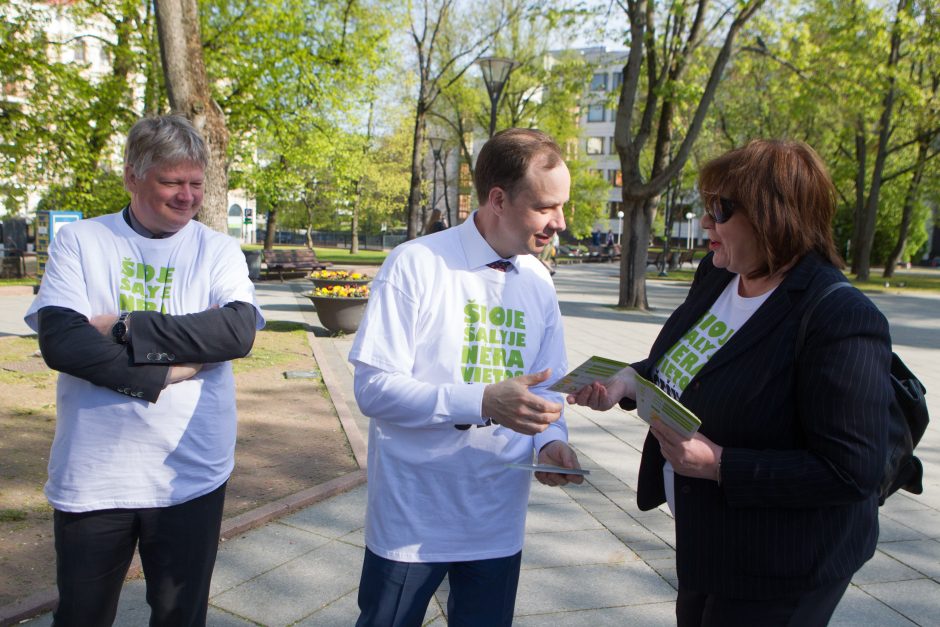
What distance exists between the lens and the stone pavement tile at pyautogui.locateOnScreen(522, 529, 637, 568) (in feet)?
13.1

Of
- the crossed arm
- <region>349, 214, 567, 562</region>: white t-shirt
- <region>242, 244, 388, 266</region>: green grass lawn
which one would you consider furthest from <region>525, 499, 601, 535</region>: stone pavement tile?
<region>242, 244, 388, 266</region>: green grass lawn

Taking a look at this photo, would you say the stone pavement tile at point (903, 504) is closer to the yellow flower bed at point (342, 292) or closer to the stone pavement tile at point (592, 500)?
the stone pavement tile at point (592, 500)

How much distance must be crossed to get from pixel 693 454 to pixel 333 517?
311cm

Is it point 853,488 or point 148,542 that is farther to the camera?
point 148,542

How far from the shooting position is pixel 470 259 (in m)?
2.18

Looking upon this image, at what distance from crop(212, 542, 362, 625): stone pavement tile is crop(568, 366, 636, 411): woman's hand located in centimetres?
181

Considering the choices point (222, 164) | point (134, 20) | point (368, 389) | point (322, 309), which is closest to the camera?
point (368, 389)

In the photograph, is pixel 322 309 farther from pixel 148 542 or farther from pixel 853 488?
pixel 853 488

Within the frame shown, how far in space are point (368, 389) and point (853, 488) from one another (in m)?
1.19

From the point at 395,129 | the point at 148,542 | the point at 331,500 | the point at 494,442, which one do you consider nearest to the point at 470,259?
the point at 494,442

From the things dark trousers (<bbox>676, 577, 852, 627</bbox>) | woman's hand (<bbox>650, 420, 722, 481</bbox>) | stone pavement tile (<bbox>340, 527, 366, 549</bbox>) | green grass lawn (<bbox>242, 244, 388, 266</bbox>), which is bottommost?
green grass lawn (<bbox>242, 244, 388, 266</bbox>)

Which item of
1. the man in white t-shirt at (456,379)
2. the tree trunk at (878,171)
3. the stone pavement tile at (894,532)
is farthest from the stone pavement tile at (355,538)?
the tree trunk at (878,171)

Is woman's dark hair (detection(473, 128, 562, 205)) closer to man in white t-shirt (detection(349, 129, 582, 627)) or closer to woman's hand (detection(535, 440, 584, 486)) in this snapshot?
man in white t-shirt (detection(349, 129, 582, 627))

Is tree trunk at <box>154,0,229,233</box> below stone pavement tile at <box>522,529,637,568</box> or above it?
above
